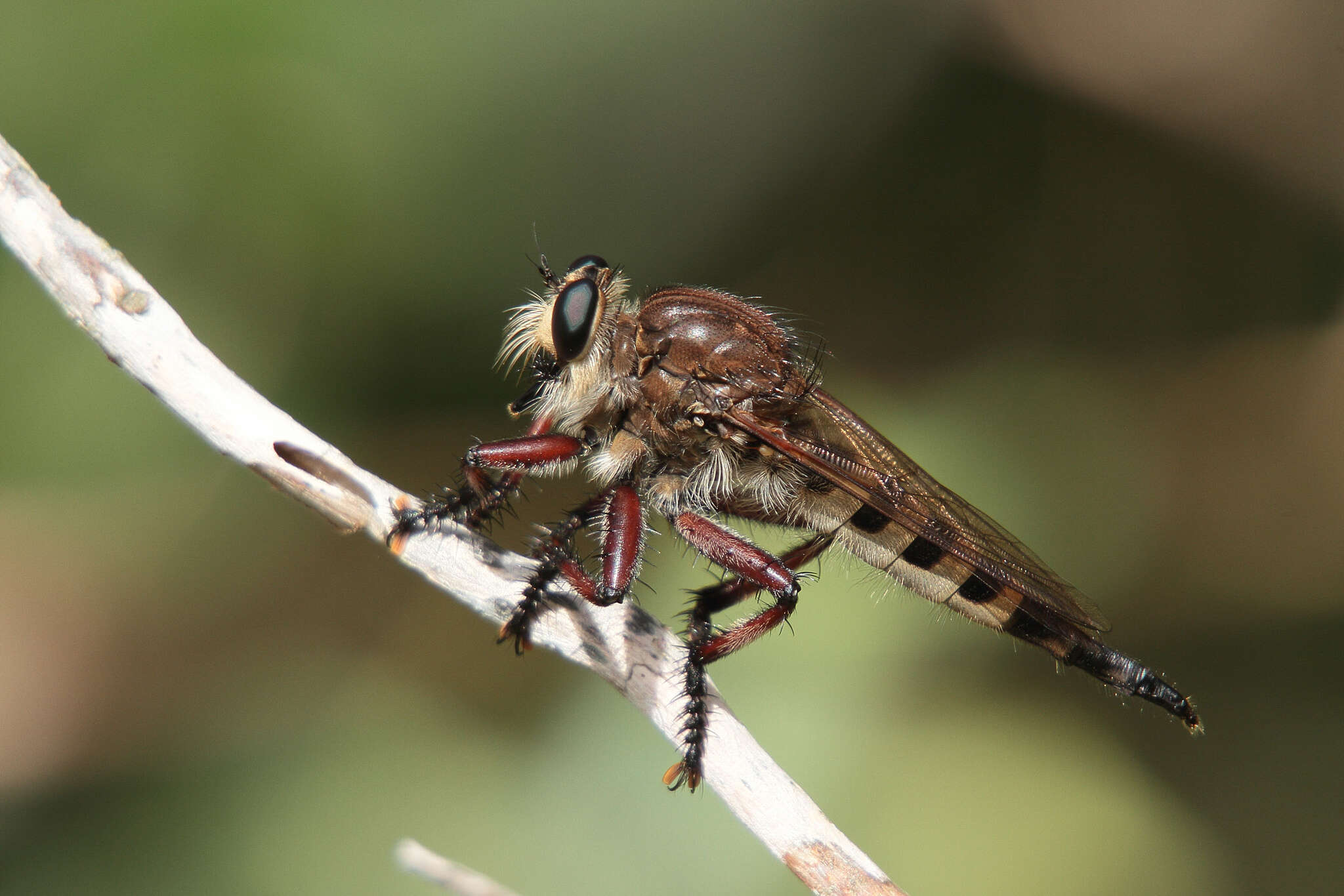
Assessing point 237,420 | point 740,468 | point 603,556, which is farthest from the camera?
point 740,468

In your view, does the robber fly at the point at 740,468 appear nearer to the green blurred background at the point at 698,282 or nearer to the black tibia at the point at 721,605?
the black tibia at the point at 721,605

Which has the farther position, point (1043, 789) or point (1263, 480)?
point (1263, 480)

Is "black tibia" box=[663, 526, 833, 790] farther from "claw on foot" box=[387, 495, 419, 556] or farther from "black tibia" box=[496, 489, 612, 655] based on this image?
"claw on foot" box=[387, 495, 419, 556]

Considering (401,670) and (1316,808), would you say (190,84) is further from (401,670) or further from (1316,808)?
(1316,808)

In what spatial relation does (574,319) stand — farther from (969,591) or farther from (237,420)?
(969,591)

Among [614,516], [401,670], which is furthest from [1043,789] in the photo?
[401,670]

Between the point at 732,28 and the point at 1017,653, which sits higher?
the point at 732,28

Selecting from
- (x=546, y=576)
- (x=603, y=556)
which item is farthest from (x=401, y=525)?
(x=603, y=556)
